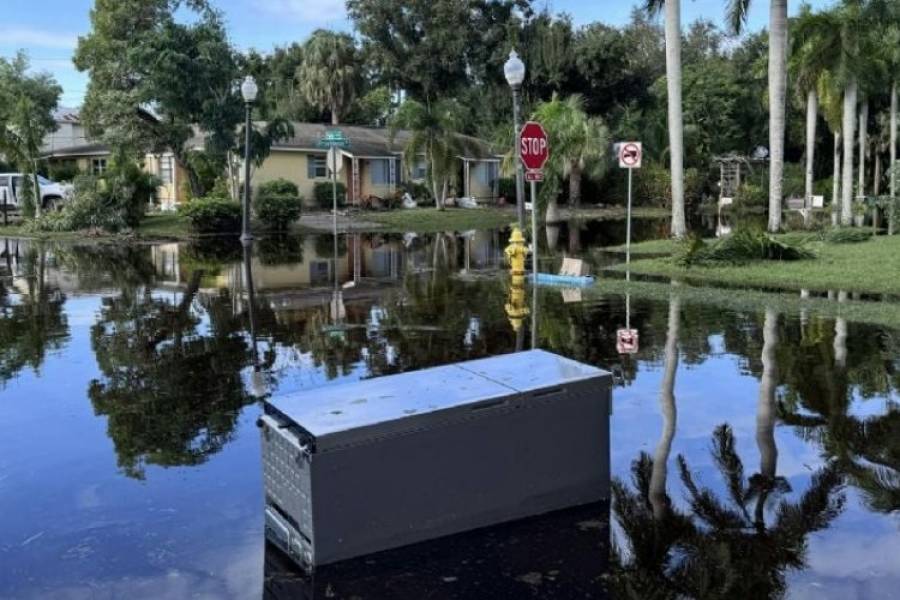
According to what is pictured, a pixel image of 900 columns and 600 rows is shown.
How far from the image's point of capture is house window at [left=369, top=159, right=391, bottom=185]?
1766 inches

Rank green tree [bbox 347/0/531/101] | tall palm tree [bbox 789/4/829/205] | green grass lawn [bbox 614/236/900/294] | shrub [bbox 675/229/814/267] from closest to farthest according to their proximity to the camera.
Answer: green grass lawn [bbox 614/236/900/294] → shrub [bbox 675/229/814/267] → tall palm tree [bbox 789/4/829/205] → green tree [bbox 347/0/531/101]

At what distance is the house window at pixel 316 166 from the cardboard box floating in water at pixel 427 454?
3754cm

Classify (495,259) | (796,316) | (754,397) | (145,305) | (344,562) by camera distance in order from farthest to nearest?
(495,259) < (145,305) < (796,316) < (754,397) < (344,562)

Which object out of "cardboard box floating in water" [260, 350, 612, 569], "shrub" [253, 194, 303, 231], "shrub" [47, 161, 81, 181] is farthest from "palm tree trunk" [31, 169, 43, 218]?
"cardboard box floating in water" [260, 350, 612, 569]

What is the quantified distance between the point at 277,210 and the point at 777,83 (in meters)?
17.1

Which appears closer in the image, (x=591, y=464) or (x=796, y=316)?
(x=591, y=464)

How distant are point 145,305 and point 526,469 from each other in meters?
11.2

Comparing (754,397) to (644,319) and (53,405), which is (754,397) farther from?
(53,405)

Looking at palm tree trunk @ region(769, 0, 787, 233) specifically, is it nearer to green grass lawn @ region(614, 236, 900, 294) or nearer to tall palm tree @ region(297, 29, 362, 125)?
green grass lawn @ region(614, 236, 900, 294)

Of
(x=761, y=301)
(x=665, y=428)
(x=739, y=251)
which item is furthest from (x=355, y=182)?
(x=665, y=428)

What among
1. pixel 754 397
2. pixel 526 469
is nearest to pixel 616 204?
pixel 754 397

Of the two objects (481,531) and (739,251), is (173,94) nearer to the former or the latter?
(739,251)

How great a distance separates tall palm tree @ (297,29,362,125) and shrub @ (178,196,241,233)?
2306 centimetres

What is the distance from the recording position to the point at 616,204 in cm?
5141
